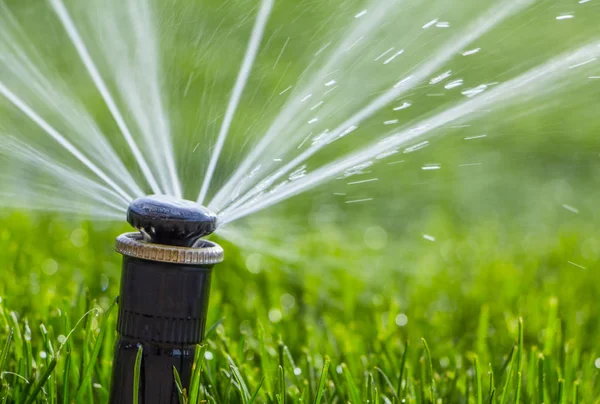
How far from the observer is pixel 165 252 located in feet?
4.32

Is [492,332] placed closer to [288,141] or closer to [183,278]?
[288,141]

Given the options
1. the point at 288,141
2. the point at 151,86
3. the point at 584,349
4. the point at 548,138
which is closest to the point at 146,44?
the point at 151,86

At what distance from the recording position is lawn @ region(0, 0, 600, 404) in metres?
1.76

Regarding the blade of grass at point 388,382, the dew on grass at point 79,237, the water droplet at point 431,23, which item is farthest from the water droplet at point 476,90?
the dew on grass at point 79,237

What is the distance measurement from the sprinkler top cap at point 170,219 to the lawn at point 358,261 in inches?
10.7

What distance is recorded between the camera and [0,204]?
123 inches

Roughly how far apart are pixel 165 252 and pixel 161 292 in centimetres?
7

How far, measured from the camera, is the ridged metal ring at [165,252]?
1317 millimetres

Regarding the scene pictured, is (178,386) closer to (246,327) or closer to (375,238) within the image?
(246,327)

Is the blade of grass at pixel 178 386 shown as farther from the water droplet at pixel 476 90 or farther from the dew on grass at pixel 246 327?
the water droplet at pixel 476 90

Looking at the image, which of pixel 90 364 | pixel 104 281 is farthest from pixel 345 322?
pixel 90 364

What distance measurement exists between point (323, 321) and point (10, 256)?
3.05ft

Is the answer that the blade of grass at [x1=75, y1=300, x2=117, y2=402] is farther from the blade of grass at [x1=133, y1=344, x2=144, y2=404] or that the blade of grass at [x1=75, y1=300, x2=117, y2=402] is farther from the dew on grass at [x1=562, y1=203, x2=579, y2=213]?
the dew on grass at [x1=562, y1=203, x2=579, y2=213]

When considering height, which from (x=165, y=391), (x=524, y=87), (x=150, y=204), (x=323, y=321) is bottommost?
(x=323, y=321)
